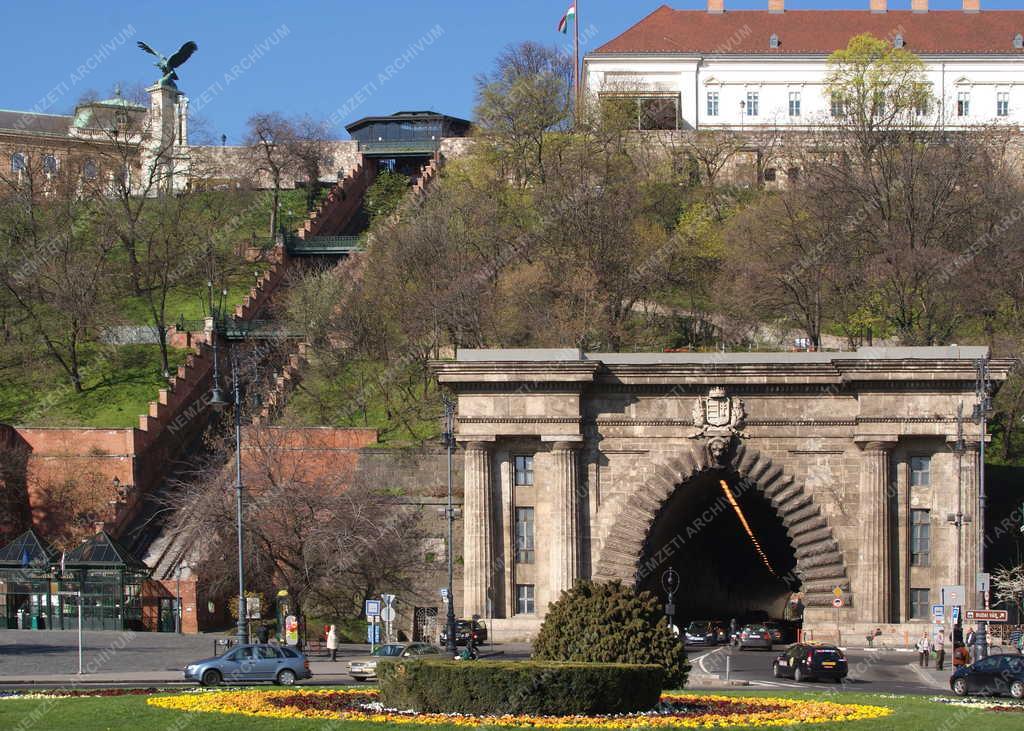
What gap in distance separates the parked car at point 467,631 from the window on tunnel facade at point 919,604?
14488 millimetres

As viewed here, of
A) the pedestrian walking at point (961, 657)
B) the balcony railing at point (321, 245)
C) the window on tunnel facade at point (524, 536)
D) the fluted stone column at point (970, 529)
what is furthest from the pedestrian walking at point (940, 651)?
the balcony railing at point (321, 245)

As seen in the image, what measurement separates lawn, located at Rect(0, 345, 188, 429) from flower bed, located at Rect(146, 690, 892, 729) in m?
49.7

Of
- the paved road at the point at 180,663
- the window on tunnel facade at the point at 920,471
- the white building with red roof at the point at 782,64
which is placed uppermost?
the white building with red roof at the point at 782,64

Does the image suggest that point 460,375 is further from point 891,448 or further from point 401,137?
point 401,137

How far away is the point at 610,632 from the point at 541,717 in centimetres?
326

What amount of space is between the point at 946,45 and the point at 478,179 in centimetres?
4872

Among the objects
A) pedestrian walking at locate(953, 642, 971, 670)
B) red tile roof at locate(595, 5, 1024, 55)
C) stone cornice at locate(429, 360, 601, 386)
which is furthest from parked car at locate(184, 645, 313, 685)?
red tile roof at locate(595, 5, 1024, 55)

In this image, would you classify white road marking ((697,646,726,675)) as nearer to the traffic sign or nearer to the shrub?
the traffic sign

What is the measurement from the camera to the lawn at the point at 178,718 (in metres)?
33.4

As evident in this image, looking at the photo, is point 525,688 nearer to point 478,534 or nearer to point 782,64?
point 478,534

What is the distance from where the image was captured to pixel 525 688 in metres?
34.2

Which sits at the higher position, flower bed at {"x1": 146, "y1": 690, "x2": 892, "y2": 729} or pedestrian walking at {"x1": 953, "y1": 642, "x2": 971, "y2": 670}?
flower bed at {"x1": 146, "y1": 690, "x2": 892, "y2": 729}

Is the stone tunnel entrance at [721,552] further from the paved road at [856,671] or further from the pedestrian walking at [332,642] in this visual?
the pedestrian walking at [332,642]

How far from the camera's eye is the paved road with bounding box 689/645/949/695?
4897 centimetres
